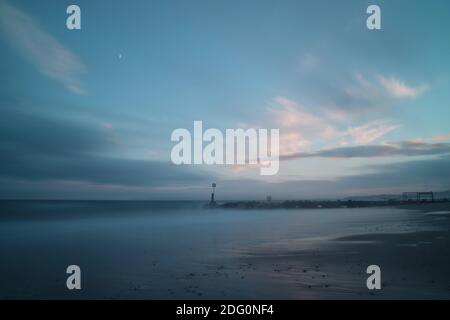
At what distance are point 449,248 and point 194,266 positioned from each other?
8800mm

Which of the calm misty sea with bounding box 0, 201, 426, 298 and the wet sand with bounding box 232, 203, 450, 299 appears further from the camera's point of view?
the calm misty sea with bounding box 0, 201, 426, 298

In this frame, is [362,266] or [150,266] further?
[150,266]

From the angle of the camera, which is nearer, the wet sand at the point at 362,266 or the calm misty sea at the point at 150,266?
the wet sand at the point at 362,266

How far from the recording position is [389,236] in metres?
14.4

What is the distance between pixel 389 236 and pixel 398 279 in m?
7.23

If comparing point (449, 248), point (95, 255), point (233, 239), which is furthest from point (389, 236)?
point (95, 255)
